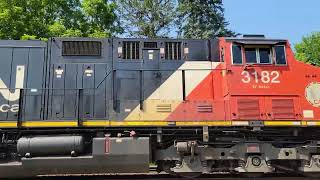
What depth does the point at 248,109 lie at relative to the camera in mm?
9719

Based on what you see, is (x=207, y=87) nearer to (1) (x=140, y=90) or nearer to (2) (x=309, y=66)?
(1) (x=140, y=90)

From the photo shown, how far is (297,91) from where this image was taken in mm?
9891

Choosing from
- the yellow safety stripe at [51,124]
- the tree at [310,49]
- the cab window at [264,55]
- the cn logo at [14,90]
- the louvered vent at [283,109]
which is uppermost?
the tree at [310,49]

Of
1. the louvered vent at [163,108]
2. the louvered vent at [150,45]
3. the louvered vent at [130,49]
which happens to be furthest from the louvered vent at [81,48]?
the louvered vent at [163,108]

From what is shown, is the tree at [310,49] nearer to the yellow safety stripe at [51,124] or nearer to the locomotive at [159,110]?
the locomotive at [159,110]

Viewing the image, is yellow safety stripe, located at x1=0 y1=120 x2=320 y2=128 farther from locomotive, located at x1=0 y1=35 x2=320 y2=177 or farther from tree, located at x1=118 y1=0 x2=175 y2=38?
tree, located at x1=118 y1=0 x2=175 y2=38

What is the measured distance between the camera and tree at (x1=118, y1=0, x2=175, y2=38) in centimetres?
3469

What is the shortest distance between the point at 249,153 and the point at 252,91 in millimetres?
1508

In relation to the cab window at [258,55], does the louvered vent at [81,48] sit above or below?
above

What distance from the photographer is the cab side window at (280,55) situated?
32.8 feet

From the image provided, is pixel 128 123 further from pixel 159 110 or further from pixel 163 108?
pixel 163 108

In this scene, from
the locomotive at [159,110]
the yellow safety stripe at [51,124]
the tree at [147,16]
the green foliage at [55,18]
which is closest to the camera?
the locomotive at [159,110]

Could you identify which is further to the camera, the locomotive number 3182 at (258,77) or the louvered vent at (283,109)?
the locomotive number 3182 at (258,77)

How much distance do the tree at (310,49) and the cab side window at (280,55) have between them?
3346cm
